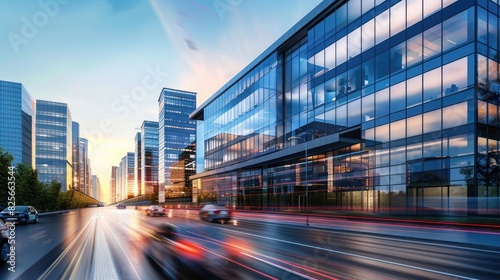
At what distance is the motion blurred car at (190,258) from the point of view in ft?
28.9

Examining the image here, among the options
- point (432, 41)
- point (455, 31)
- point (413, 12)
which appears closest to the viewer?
point (455, 31)

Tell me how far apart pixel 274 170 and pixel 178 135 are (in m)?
129

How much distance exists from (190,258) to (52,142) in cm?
19856

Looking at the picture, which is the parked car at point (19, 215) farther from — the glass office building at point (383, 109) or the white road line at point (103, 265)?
the glass office building at point (383, 109)

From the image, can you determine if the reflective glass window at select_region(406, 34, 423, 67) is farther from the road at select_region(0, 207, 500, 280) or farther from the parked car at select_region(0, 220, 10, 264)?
the parked car at select_region(0, 220, 10, 264)

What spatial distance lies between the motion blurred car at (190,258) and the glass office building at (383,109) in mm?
16838

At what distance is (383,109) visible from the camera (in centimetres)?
3216

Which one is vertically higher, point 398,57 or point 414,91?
point 398,57

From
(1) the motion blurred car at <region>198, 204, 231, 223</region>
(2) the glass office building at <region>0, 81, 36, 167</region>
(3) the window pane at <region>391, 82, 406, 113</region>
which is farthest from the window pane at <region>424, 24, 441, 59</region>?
(2) the glass office building at <region>0, 81, 36, 167</region>

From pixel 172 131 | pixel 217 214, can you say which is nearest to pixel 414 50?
pixel 217 214

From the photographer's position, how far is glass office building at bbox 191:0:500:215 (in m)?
25.7

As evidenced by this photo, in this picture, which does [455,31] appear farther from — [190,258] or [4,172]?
[4,172]

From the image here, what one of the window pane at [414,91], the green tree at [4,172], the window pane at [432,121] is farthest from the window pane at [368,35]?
the green tree at [4,172]

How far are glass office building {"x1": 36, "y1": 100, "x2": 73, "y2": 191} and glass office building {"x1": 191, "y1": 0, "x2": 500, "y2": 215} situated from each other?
163399 mm
